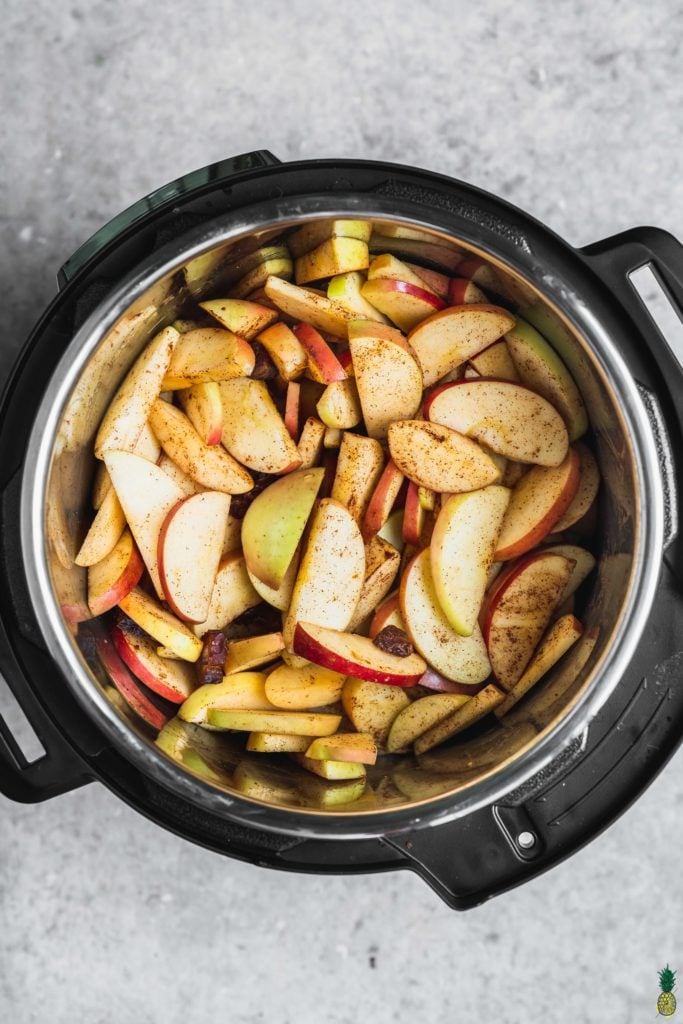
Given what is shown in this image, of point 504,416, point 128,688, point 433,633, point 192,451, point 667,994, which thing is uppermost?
point 504,416

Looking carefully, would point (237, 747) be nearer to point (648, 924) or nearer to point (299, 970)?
point (299, 970)

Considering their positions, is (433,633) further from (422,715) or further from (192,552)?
(192,552)

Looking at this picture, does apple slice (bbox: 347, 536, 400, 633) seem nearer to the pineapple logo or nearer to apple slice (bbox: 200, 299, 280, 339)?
apple slice (bbox: 200, 299, 280, 339)

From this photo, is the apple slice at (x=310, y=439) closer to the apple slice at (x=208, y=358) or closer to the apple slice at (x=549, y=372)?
the apple slice at (x=208, y=358)

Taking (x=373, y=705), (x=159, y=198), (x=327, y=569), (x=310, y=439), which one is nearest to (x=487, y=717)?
(x=373, y=705)

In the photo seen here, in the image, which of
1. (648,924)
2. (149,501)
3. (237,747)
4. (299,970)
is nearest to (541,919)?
(648,924)
